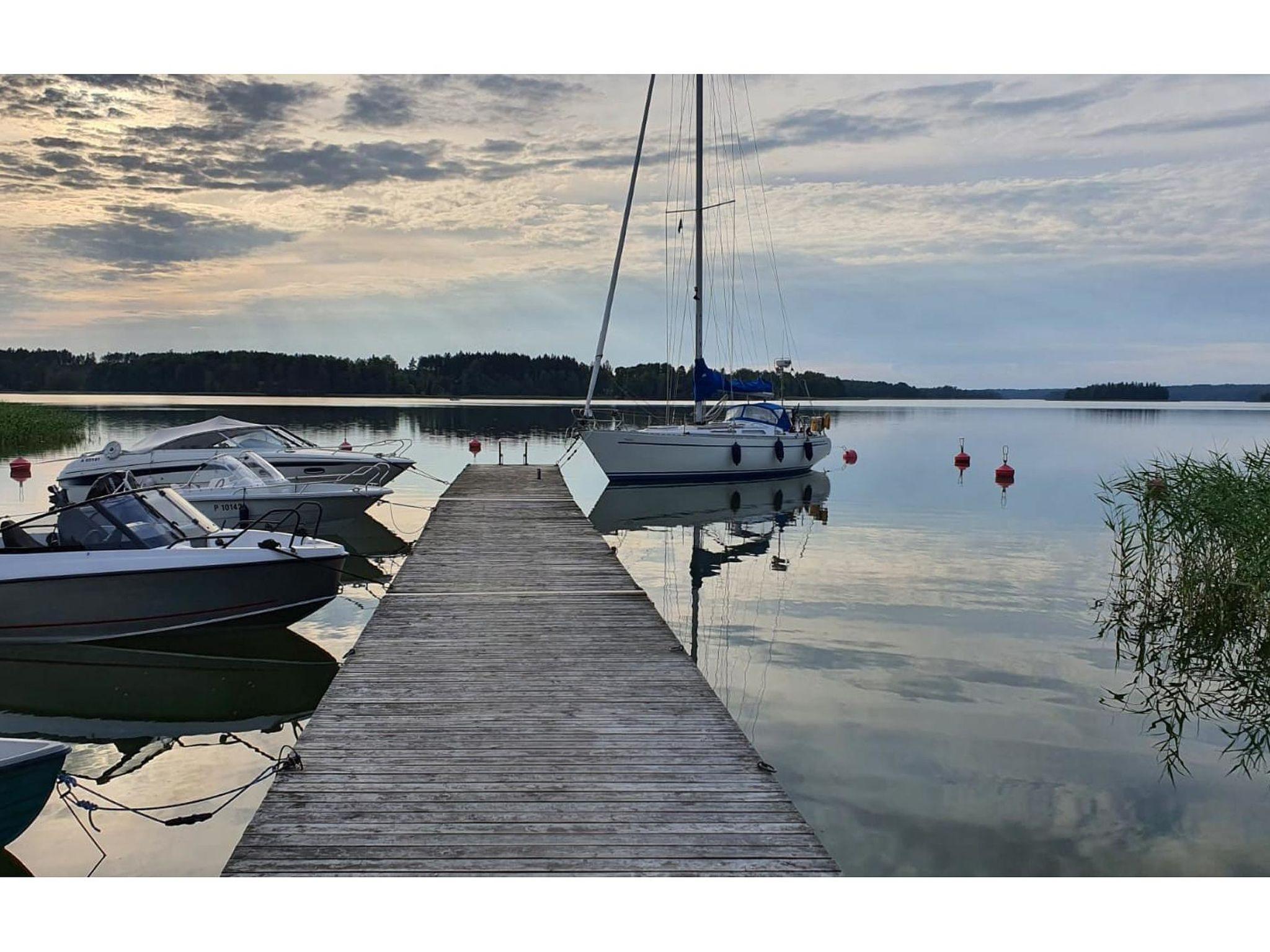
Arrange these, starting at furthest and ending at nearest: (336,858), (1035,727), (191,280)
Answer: (191,280)
(1035,727)
(336,858)

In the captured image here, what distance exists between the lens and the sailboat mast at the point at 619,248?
2518cm

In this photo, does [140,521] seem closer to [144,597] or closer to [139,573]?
[139,573]

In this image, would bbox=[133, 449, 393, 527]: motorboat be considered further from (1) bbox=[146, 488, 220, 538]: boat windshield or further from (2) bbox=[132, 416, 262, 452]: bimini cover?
(1) bbox=[146, 488, 220, 538]: boat windshield

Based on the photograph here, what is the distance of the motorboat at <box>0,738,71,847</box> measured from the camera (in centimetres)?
493

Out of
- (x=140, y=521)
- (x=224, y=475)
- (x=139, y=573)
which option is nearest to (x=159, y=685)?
(x=139, y=573)

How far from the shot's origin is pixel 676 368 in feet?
84.9

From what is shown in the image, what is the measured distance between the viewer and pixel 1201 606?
1125 centimetres

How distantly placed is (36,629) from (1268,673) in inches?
499

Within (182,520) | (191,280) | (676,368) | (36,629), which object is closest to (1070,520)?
(676,368)

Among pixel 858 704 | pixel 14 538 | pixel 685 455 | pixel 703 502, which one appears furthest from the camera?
pixel 685 455

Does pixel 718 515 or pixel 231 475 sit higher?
pixel 231 475

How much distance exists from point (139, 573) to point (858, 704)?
7.31 m

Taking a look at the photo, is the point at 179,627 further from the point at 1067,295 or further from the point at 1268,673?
the point at 1067,295

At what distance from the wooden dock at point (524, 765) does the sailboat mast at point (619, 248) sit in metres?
16.0
